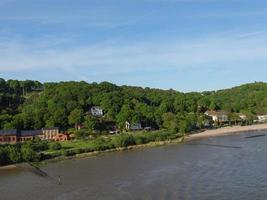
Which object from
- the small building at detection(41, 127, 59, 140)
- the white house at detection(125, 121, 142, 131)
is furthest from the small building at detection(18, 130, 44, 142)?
the white house at detection(125, 121, 142, 131)

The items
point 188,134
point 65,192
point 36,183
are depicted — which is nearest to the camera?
point 65,192

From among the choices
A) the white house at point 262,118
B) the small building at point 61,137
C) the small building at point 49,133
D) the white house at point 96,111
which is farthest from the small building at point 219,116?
the small building at point 61,137

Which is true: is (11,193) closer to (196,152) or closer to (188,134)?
(196,152)

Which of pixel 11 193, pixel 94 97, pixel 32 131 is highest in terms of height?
pixel 94 97

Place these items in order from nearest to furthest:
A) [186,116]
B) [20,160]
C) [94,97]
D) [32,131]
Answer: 1. [20,160]
2. [32,131]
3. [186,116]
4. [94,97]

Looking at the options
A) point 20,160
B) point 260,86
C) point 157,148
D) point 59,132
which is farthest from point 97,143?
point 260,86

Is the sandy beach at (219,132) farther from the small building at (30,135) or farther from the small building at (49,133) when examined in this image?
the small building at (30,135)
